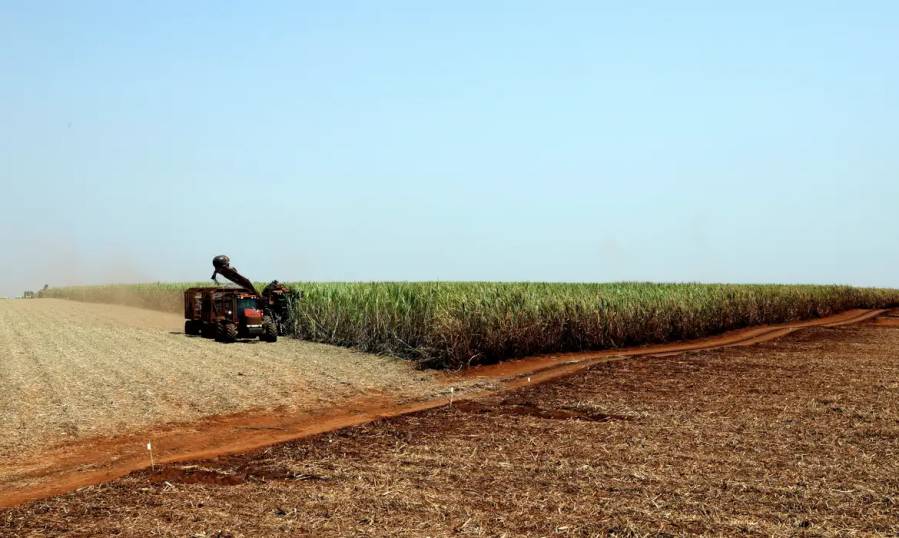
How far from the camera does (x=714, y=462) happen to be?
1013 cm

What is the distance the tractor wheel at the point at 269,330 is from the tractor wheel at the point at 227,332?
1041 millimetres

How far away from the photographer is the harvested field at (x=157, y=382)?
13.4 m

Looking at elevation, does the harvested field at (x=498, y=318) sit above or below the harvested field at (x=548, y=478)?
above

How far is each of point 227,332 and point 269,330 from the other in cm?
148

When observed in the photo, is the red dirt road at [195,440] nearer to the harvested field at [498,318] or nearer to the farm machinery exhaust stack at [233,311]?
the harvested field at [498,318]

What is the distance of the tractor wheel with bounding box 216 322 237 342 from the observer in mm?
26797

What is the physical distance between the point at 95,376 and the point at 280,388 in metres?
4.70

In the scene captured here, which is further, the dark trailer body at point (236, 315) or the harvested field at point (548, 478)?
the dark trailer body at point (236, 315)

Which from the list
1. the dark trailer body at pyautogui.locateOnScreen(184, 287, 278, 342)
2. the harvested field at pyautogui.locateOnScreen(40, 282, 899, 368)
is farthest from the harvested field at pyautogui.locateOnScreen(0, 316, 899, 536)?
the dark trailer body at pyautogui.locateOnScreen(184, 287, 278, 342)

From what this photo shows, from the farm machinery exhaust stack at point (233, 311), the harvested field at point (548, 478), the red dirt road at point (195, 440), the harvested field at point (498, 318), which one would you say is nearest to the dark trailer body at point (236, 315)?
the farm machinery exhaust stack at point (233, 311)

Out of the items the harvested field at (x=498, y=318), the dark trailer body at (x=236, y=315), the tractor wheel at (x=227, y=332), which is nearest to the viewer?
the harvested field at (x=498, y=318)

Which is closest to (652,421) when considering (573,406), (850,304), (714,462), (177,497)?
(573,406)

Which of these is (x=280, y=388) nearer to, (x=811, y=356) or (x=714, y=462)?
(x=714, y=462)

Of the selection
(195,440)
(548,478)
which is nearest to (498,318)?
(195,440)
